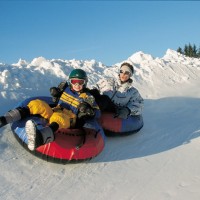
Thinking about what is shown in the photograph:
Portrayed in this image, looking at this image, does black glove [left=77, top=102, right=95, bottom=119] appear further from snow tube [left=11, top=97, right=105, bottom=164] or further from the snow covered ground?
the snow covered ground

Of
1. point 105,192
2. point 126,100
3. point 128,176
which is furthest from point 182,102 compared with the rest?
point 105,192

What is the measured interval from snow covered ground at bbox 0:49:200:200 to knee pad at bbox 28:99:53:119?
50 cm

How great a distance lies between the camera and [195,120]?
20.5 ft

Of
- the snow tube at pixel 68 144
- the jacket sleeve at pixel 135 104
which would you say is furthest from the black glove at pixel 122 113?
the snow tube at pixel 68 144

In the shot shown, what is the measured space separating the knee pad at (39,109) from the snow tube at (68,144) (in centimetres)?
7

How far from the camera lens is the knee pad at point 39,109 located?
4.03m

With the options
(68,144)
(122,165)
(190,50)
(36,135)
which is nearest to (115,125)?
(122,165)

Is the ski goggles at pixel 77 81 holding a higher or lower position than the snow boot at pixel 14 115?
higher

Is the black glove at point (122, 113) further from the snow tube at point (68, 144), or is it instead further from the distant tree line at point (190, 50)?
the distant tree line at point (190, 50)

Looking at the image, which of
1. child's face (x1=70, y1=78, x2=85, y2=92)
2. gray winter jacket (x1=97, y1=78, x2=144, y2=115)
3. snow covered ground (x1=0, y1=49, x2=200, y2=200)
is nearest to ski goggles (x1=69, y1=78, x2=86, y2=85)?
child's face (x1=70, y1=78, x2=85, y2=92)

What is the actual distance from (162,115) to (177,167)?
2392mm

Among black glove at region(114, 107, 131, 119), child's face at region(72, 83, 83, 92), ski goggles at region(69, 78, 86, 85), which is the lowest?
black glove at region(114, 107, 131, 119)

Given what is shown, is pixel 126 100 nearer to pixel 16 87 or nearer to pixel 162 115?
pixel 162 115

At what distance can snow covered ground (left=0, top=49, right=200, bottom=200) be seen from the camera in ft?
11.2
